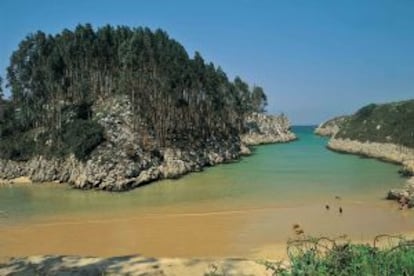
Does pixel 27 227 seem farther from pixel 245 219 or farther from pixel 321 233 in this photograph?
pixel 321 233

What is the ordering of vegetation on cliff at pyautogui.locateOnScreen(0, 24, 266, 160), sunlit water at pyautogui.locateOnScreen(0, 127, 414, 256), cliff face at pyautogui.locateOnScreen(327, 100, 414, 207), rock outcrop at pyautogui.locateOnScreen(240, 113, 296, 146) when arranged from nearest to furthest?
sunlit water at pyautogui.locateOnScreen(0, 127, 414, 256) < vegetation on cliff at pyautogui.locateOnScreen(0, 24, 266, 160) < cliff face at pyautogui.locateOnScreen(327, 100, 414, 207) < rock outcrop at pyautogui.locateOnScreen(240, 113, 296, 146)

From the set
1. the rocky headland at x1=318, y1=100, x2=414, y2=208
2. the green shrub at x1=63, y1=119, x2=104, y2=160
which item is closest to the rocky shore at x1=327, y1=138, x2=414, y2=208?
the rocky headland at x1=318, y1=100, x2=414, y2=208

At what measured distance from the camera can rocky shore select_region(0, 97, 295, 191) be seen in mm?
39938

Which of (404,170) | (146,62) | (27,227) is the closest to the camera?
(27,227)

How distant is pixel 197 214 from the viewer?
26344mm

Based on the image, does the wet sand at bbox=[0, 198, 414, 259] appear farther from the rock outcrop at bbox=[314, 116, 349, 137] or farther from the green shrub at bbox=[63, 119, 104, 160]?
the rock outcrop at bbox=[314, 116, 349, 137]

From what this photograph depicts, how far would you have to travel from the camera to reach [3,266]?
1184 centimetres

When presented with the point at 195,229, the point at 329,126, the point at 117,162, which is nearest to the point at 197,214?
the point at 195,229

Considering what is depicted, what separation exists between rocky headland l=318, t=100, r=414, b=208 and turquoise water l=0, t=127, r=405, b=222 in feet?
23.8

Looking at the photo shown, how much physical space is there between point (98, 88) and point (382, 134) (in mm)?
36628

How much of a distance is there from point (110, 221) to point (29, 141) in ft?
97.9

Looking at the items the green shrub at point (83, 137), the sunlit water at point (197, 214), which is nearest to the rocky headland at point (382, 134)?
the sunlit water at point (197, 214)

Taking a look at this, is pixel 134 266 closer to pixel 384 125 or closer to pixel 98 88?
pixel 98 88

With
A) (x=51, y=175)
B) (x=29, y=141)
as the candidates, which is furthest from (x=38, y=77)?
(x=51, y=175)
